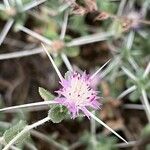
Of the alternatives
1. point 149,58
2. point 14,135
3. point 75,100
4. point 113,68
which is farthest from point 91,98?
point 149,58

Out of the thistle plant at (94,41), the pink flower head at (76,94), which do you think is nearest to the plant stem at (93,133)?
the thistle plant at (94,41)

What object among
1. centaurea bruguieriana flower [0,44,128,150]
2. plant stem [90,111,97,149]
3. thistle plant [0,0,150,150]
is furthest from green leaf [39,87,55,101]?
plant stem [90,111,97,149]

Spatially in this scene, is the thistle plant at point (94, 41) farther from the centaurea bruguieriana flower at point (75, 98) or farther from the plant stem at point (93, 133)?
the centaurea bruguieriana flower at point (75, 98)

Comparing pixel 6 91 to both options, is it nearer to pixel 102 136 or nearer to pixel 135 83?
pixel 102 136

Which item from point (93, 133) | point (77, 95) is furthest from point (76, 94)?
point (93, 133)

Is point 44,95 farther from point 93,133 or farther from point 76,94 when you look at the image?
point 93,133

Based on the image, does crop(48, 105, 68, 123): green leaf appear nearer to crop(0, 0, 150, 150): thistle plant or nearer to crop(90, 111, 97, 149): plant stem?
crop(0, 0, 150, 150): thistle plant
